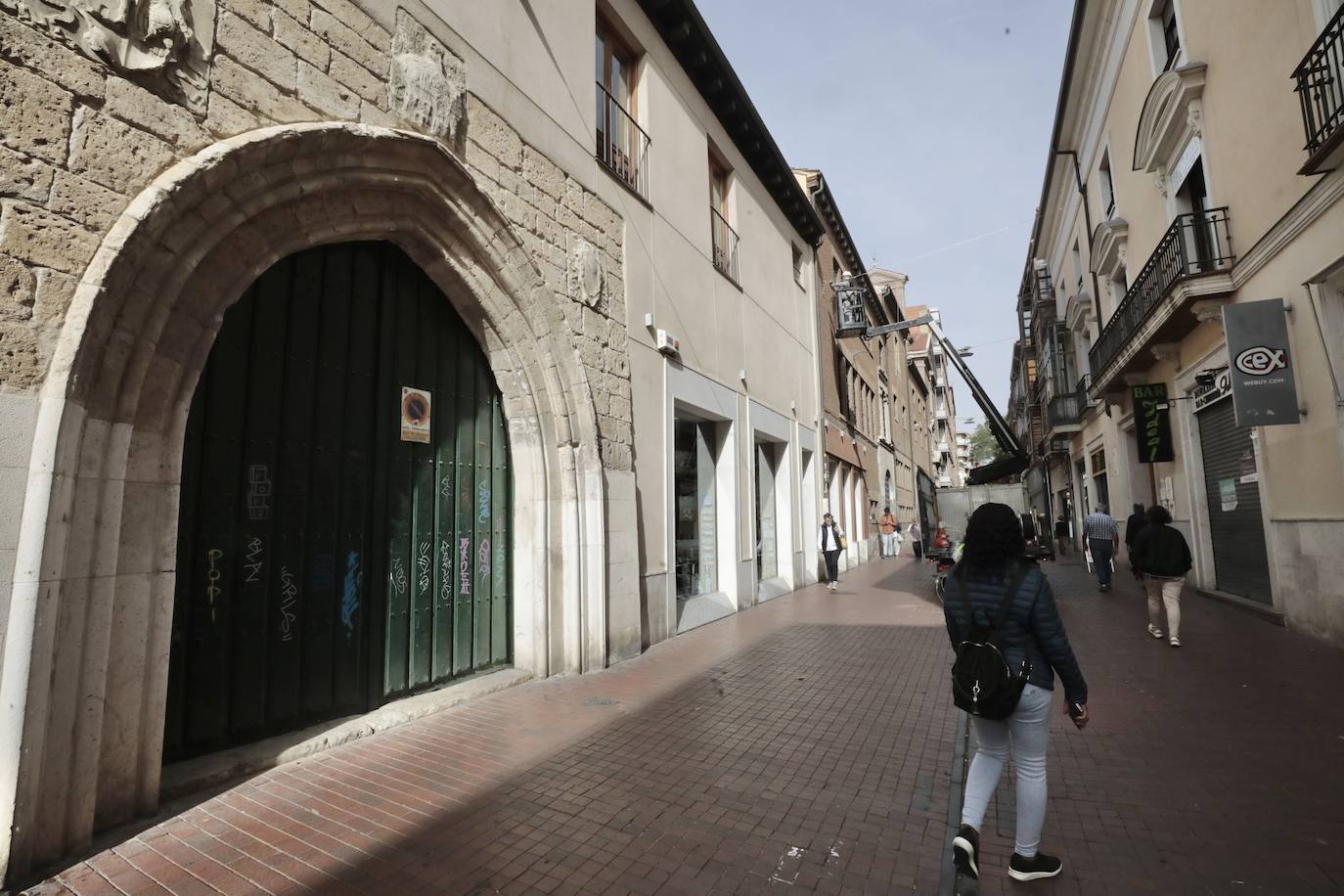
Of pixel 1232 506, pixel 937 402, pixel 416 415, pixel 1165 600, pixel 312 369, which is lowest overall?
pixel 1165 600

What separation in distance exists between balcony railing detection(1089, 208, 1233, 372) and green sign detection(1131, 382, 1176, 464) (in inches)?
43.5

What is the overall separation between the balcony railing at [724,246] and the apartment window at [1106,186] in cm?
920

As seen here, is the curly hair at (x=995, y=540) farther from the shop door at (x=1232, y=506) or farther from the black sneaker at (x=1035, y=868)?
the shop door at (x=1232, y=506)

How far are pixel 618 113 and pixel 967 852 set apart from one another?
8.45 m

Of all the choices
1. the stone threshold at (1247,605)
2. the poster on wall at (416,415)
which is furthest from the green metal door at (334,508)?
the stone threshold at (1247,605)

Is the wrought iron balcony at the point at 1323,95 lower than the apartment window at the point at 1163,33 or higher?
lower

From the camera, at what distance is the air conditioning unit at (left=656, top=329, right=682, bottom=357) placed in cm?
849

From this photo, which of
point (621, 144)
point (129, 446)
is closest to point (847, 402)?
point (621, 144)

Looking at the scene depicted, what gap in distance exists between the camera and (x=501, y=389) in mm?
6363

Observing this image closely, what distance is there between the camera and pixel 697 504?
35.1 feet

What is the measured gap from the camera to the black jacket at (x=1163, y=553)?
698 cm

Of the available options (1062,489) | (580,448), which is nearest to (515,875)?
(580,448)

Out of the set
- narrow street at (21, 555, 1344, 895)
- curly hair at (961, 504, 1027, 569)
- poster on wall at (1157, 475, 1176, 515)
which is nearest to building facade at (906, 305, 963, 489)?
poster on wall at (1157, 475, 1176, 515)

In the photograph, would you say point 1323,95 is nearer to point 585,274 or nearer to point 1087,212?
point 585,274
